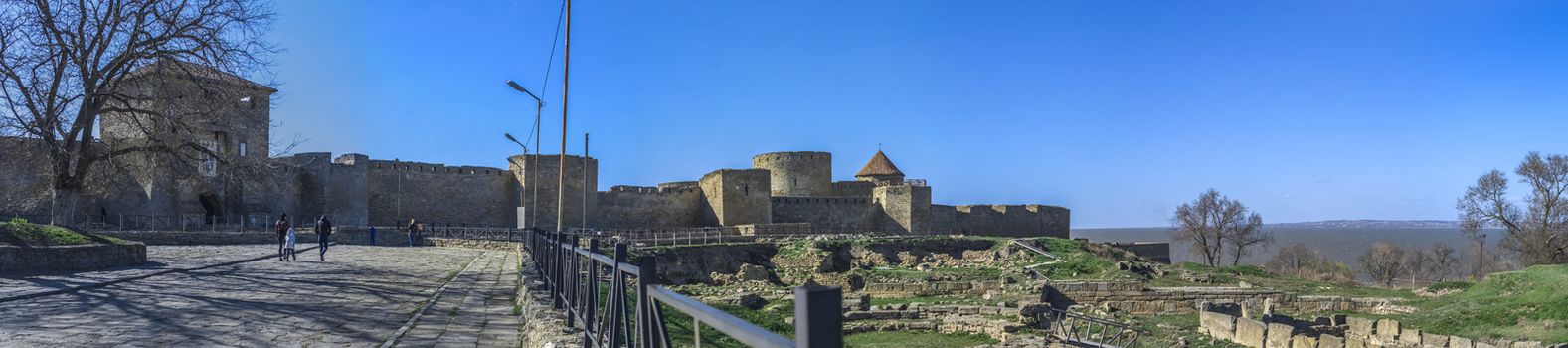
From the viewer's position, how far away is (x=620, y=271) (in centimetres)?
513

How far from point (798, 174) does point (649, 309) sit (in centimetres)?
5043

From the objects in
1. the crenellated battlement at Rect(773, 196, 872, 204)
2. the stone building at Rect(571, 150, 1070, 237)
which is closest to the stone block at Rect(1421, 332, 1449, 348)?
the stone building at Rect(571, 150, 1070, 237)

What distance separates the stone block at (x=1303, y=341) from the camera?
52.2 feet

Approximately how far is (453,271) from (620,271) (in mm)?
12256

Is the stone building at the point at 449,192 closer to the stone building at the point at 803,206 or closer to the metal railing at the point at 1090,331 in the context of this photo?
the stone building at the point at 803,206

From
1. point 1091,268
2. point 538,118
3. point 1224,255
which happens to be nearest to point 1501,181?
point 1091,268

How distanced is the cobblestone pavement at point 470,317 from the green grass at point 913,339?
23.5 ft

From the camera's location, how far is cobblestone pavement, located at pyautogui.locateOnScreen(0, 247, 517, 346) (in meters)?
7.38

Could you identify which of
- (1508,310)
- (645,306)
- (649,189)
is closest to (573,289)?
(645,306)

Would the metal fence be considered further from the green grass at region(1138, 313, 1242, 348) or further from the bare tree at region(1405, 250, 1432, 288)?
the bare tree at region(1405, 250, 1432, 288)

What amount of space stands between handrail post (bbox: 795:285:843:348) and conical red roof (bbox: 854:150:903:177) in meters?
57.8

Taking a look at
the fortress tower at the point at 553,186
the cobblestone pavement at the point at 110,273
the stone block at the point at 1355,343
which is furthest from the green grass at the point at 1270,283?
the cobblestone pavement at the point at 110,273

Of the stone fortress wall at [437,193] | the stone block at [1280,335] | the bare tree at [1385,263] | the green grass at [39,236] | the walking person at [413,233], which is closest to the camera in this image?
the green grass at [39,236]

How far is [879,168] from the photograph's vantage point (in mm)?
60406
